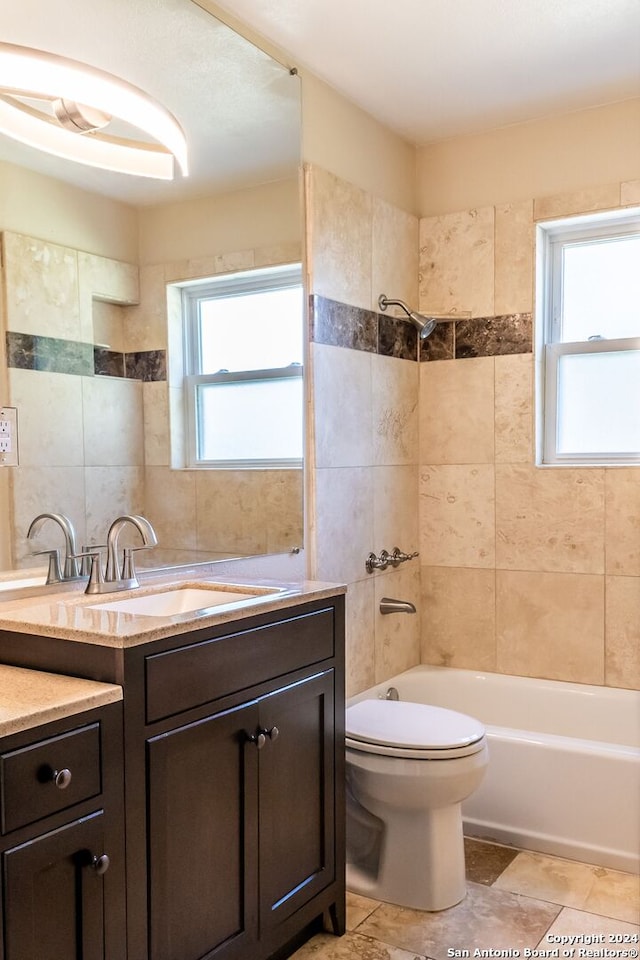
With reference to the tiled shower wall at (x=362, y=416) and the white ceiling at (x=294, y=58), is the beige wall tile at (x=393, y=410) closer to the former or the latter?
the tiled shower wall at (x=362, y=416)

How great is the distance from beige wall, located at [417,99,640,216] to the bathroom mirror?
86 cm

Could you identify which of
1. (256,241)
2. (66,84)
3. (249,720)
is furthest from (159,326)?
(249,720)

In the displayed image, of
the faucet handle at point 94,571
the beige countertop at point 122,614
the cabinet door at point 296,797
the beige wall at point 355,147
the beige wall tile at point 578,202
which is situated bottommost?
the cabinet door at point 296,797

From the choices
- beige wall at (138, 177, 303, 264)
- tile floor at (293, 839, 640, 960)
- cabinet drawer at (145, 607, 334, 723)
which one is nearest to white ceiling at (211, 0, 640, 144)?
beige wall at (138, 177, 303, 264)

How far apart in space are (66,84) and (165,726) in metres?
1.33

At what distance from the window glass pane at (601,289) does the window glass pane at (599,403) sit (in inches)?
3.8

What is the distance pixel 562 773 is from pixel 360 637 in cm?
79

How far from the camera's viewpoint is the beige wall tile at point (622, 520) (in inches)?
112

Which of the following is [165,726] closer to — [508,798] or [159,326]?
[159,326]

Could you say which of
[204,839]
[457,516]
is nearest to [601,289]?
[457,516]

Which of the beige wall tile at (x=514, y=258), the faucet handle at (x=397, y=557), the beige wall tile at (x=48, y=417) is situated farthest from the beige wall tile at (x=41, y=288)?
the beige wall tile at (x=514, y=258)

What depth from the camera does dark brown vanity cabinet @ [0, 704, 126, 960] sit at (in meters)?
1.27

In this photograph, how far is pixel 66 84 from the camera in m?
1.70

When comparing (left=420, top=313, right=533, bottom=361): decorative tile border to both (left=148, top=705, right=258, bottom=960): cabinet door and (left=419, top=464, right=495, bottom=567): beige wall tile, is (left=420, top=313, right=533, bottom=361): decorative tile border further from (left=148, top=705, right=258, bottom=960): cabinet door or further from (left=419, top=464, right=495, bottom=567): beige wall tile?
(left=148, top=705, right=258, bottom=960): cabinet door
